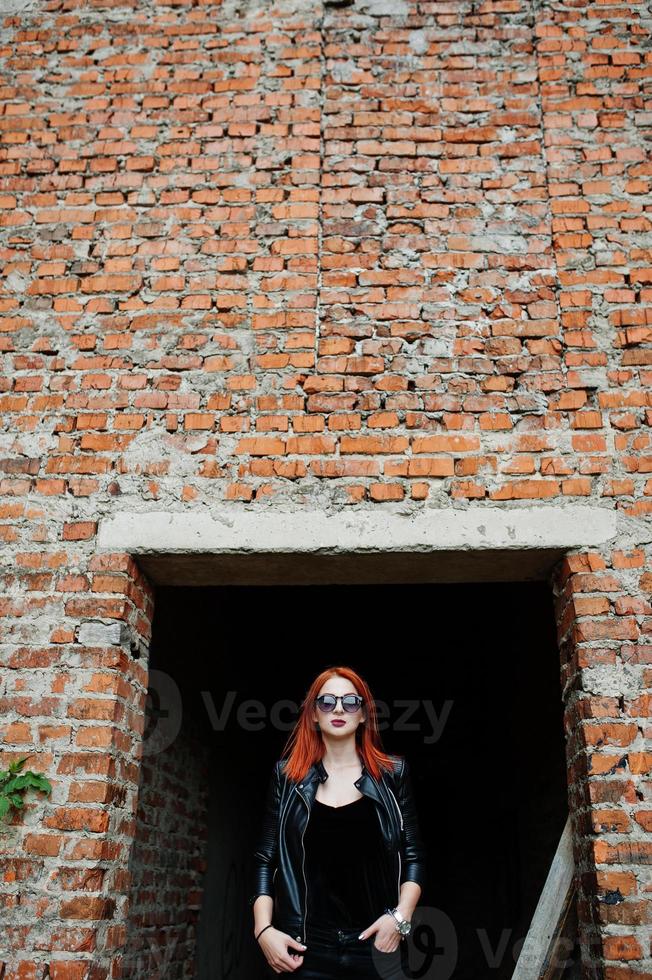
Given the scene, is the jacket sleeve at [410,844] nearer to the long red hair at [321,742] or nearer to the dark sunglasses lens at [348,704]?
the long red hair at [321,742]

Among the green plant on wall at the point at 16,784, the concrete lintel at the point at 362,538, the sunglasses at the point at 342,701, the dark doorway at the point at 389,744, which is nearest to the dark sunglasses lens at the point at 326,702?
the sunglasses at the point at 342,701

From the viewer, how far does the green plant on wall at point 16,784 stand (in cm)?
306

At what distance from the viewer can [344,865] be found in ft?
9.80

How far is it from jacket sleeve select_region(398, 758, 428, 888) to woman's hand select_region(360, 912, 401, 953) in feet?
0.53

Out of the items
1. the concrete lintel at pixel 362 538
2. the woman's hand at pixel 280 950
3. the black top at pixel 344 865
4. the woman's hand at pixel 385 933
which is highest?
the concrete lintel at pixel 362 538

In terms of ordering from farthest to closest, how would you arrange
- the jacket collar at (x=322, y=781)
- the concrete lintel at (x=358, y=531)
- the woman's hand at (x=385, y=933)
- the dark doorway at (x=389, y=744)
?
1. the dark doorway at (x=389, y=744)
2. the concrete lintel at (x=358, y=531)
3. the jacket collar at (x=322, y=781)
4. the woman's hand at (x=385, y=933)

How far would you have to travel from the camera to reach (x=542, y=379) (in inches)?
139

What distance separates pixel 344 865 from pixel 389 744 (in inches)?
164

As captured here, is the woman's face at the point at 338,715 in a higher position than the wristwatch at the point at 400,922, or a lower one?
higher

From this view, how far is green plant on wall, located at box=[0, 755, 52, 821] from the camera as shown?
3.06 m

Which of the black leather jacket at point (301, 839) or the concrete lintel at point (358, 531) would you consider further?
the concrete lintel at point (358, 531)

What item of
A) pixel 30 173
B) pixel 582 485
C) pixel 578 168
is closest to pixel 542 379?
pixel 582 485

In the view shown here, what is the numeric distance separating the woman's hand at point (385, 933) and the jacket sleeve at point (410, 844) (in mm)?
161

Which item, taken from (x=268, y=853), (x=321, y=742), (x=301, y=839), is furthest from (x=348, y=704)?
(x=268, y=853)
